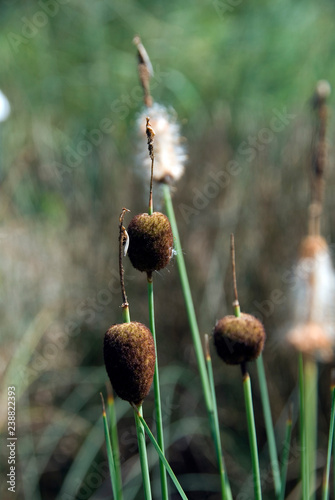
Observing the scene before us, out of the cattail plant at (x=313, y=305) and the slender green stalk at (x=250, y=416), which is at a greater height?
the cattail plant at (x=313, y=305)

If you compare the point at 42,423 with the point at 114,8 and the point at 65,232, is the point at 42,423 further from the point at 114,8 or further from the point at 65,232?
the point at 114,8

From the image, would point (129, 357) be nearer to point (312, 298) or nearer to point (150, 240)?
point (150, 240)

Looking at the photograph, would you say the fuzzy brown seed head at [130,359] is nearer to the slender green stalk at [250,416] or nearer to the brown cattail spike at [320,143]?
the slender green stalk at [250,416]

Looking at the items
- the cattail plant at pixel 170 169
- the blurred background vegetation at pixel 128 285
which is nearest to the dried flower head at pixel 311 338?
the blurred background vegetation at pixel 128 285

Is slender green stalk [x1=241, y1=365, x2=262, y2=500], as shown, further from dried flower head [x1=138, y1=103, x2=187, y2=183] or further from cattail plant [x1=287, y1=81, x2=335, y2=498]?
cattail plant [x1=287, y1=81, x2=335, y2=498]
